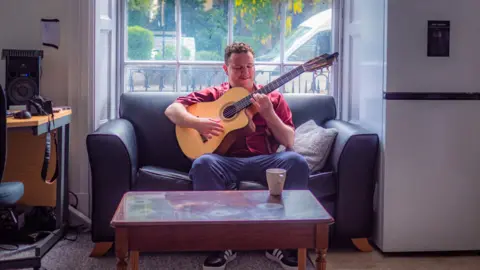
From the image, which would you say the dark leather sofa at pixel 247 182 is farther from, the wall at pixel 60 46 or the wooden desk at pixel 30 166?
the wooden desk at pixel 30 166

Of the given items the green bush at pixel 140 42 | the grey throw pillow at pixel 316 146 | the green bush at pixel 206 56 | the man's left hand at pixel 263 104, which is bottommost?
the grey throw pillow at pixel 316 146

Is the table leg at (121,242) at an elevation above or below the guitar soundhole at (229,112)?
below

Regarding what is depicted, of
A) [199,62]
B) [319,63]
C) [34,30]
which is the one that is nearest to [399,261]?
→ [319,63]

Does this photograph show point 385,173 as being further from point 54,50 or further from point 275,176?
point 54,50

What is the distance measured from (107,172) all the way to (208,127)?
0.52 m

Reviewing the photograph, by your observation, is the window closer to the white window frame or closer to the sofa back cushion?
the white window frame

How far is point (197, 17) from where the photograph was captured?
10.9ft

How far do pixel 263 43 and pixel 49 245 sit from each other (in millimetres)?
1739

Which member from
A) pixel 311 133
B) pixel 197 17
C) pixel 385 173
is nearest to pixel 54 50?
pixel 197 17

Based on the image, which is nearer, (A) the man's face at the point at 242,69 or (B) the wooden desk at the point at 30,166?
(A) the man's face at the point at 242,69

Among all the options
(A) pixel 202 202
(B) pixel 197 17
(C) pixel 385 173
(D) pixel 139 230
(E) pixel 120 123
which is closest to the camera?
(D) pixel 139 230

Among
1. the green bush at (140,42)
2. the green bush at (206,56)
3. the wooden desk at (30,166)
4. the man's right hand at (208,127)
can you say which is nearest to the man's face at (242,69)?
the man's right hand at (208,127)

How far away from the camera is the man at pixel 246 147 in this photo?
2.37 metres

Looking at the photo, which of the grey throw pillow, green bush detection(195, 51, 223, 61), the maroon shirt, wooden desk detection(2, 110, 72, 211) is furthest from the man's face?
wooden desk detection(2, 110, 72, 211)
